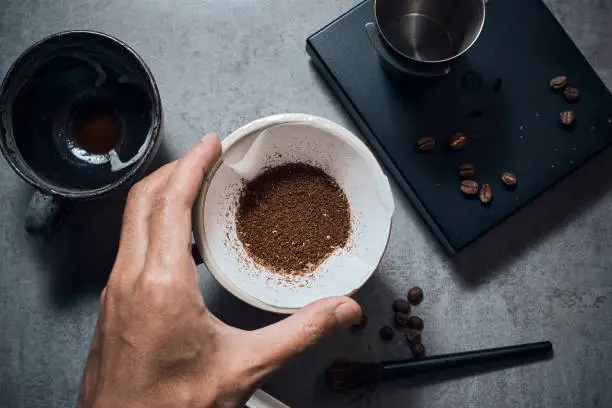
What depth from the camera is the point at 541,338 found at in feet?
3.64

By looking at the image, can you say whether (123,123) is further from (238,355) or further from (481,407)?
(481,407)

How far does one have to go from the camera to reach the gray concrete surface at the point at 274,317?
1070 mm

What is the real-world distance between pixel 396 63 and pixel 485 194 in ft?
0.88

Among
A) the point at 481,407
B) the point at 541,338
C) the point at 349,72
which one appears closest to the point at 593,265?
the point at 541,338

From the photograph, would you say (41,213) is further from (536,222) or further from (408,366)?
(536,222)

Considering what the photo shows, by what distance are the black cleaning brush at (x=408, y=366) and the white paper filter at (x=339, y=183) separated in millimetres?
197

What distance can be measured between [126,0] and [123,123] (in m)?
0.23

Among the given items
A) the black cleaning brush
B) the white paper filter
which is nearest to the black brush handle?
the black cleaning brush

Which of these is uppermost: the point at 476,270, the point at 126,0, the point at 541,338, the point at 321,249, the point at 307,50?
the point at 126,0

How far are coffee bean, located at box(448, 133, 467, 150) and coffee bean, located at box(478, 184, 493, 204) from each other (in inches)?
3.1

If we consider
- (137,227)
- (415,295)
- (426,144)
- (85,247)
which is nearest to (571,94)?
(426,144)

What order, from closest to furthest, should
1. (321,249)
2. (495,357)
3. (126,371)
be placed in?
(126,371)
(321,249)
(495,357)

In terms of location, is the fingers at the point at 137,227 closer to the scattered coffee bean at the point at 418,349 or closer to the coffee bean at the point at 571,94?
the scattered coffee bean at the point at 418,349

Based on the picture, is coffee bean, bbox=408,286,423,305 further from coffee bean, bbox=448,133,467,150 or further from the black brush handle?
coffee bean, bbox=448,133,467,150
